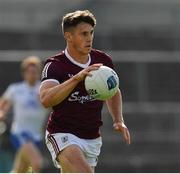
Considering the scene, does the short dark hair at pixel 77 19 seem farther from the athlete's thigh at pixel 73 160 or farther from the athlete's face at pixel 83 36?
the athlete's thigh at pixel 73 160

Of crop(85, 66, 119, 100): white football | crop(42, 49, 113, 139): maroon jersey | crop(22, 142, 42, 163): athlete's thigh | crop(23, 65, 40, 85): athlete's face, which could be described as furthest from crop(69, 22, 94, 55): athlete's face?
crop(23, 65, 40, 85): athlete's face

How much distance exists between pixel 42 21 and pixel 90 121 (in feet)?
39.4

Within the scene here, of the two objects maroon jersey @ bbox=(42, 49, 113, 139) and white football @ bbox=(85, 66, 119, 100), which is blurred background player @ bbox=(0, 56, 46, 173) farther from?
white football @ bbox=(85, 66, 119, 100)

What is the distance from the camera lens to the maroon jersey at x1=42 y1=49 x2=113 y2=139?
7246 mm

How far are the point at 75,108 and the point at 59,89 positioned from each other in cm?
48

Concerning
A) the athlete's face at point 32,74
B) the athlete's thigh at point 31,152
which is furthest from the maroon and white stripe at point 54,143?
the athlete's face at point 32,74

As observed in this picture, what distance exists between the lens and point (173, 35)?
18109 mm

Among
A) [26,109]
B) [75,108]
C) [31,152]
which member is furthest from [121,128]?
[26,109]

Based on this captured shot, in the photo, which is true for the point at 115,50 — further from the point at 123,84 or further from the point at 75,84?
the point at 75,84

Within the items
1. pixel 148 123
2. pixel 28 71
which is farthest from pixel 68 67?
pixel 148 123

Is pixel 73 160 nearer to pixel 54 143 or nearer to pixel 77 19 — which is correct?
pixel 54 143

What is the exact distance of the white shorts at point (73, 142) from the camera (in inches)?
287

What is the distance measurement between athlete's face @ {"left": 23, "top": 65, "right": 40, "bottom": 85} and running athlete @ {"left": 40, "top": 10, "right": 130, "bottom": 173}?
554 centimetres

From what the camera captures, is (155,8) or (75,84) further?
(155,8)
